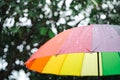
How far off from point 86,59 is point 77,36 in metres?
0.92

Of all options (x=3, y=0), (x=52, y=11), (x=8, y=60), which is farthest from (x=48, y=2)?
(x=8, y=60)

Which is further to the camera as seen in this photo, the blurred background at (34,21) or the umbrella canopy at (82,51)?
the blurred background at (34,21)

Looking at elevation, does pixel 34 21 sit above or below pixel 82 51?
below

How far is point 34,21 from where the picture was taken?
16.1 ft

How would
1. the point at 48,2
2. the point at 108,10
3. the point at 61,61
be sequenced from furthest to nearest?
1. the point at 108,10
2. the point at 48,2
3. the point at 61,61

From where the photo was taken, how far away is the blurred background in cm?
467

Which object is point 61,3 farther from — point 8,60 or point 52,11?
point 8,60

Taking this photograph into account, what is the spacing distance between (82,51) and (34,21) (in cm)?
223

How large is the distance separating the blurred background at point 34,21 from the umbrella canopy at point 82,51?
0.78 m

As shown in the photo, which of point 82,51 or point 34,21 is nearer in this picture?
point 82,51

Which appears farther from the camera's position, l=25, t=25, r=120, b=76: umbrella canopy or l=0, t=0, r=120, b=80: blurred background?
l=0, t=0, r=120, b=80: blurred background

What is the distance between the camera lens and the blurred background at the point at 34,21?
4672mm

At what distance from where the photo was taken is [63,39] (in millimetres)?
3043

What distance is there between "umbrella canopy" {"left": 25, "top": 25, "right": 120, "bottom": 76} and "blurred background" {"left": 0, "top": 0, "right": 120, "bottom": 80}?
78cm
